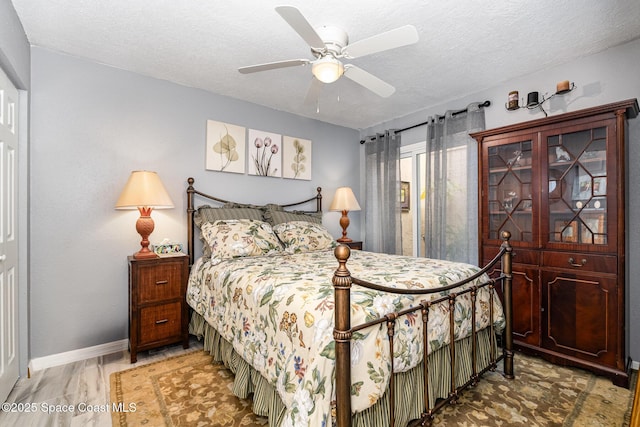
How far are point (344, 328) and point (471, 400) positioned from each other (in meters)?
1.31

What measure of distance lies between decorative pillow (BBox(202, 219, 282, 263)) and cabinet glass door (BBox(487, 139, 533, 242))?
2.02 m

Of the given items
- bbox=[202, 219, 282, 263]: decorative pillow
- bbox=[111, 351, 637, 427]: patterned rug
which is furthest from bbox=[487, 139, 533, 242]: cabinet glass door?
bbox=[202, 219, 282, 263]: decorative pillow

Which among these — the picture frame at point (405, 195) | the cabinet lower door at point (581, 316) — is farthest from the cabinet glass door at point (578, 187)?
the picture frame at point (405, 195)

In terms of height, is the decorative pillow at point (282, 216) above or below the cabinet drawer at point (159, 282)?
above

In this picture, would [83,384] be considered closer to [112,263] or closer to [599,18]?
[112,263]

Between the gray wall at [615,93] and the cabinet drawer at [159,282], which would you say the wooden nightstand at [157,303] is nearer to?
the cabinet drawer at [159,282]

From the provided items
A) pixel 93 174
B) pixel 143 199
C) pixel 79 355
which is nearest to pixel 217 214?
pixel 143 199

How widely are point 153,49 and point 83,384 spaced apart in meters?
2.52

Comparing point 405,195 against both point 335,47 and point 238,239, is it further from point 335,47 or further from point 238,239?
point 335,47

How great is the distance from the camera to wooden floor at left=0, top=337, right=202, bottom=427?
1.73 m

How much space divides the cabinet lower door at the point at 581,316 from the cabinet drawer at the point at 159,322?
3.02m

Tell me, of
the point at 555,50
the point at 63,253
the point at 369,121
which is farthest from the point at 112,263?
the point at 555,50

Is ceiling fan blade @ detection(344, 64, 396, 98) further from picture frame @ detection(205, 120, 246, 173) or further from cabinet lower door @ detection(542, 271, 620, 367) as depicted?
cabinet lower door @ detection(542, 271, 620, 367)

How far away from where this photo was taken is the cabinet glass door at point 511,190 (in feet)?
8.38
